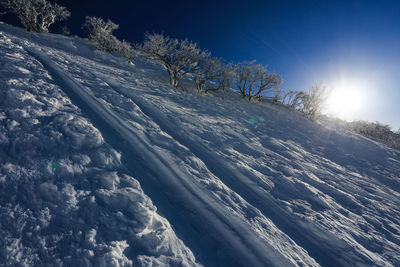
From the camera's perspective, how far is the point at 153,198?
251cm

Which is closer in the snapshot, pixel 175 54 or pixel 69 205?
pixel 69 205

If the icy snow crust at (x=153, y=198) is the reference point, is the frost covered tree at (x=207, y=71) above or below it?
above

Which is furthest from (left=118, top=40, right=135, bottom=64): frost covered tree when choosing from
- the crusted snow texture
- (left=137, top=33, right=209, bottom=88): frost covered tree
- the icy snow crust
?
the crusted snow texture

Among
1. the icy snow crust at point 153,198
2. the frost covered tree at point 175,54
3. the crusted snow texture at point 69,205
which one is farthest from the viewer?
the frost covered tree at point 175,54

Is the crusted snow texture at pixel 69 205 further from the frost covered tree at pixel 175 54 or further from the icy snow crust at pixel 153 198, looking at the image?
the frost covered tree at pixel 175 54

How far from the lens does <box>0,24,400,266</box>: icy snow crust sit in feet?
5.82

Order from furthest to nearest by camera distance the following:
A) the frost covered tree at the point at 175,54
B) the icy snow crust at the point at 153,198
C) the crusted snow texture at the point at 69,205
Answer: the frost covered tree at the point at 175,54 → the icy snow crust at the point at 153,198 → the crusted snow texture at the point at 69,205

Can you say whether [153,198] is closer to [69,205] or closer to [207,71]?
[69,205]

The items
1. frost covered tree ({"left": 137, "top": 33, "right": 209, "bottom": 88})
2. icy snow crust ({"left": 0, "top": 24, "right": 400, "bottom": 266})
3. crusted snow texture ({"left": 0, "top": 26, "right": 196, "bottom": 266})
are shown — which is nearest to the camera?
crusted snow texture ({"left": 0, "top": 26, "right": 196, "bottom": 266})

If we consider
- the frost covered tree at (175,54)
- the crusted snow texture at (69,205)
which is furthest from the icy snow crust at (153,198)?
the frost covered tree at (175,54)

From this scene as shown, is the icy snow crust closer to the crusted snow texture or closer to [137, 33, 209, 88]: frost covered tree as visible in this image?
the crusted snow texture

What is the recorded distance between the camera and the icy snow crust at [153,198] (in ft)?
5.82

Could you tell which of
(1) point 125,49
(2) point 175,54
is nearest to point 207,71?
(2) point 175,54

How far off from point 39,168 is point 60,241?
1154mm
